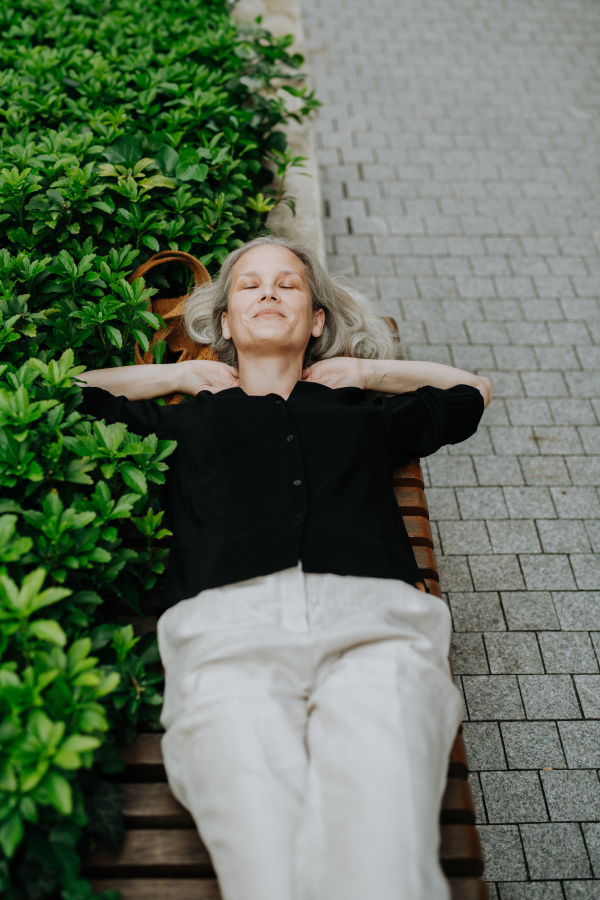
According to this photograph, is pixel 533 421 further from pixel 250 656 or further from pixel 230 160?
pixel 250 656

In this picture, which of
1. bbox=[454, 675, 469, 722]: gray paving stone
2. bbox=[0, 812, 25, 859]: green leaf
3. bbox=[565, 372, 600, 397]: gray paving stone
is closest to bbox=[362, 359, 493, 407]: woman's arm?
bbox=[454, 675, 469, 722]: gray paving stone

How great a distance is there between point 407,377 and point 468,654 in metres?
1.28

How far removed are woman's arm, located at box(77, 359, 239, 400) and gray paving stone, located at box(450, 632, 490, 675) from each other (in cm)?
154

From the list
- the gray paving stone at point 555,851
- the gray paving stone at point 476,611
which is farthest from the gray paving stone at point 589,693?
the gray paving stone at point 555,851

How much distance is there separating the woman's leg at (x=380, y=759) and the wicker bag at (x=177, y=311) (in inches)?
63.8

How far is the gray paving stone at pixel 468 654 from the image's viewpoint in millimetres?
3076

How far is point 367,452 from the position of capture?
2.38 m

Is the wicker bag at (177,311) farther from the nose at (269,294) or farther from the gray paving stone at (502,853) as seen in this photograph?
the gray paving stone at (502,853)

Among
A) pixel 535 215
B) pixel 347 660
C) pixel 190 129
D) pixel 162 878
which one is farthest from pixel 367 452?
pixel 535 215

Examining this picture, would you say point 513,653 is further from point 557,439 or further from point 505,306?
point 505,306

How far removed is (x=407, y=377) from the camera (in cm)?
292

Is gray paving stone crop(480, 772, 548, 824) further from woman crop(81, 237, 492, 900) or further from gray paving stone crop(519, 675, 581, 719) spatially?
woman crop(81, 237, 492, 900)

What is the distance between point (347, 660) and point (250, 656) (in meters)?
0.27

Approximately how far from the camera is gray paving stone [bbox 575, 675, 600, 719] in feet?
9.71
